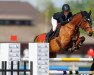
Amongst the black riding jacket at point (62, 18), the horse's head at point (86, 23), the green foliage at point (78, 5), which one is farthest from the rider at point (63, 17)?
the green foliage at point (78, 5)

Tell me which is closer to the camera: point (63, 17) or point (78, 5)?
point (63, 17)

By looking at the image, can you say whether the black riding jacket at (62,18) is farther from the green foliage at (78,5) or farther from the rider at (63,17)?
the green foliage at (78,5)

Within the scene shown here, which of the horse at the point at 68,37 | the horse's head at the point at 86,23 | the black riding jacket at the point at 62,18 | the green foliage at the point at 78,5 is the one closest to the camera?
the horse's head at the point at 86,23

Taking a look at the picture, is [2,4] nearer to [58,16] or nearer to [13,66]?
[58,16]

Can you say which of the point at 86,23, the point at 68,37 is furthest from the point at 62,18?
the point at 86,23

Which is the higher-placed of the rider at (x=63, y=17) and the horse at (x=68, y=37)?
the rider at (x=63, y=17)

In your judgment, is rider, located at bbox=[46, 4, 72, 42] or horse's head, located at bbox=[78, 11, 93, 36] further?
rider, located at bbox=[46, 4, 72, 42]

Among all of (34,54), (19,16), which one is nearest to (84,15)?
(34,54)

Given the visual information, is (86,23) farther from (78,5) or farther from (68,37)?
(78,5)

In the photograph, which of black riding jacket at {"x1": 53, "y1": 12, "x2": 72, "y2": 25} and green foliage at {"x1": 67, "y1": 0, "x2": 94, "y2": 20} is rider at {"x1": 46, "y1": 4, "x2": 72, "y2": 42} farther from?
green foliage at {"x1": 67, "y1": 0, "x2": 94, "y2": 20}

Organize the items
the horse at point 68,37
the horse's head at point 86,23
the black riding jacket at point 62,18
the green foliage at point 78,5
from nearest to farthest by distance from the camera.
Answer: the horse's head at point 86,23 < the horse at point 68,37 < the black riding jacket at point 62,18 < the green foliage at point 78,5

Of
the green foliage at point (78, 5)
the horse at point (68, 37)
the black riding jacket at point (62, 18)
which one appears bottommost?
the horse at point (68, 37)

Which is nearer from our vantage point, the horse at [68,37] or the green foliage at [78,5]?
the horse at [68,37]

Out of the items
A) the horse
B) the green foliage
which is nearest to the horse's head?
the horse
